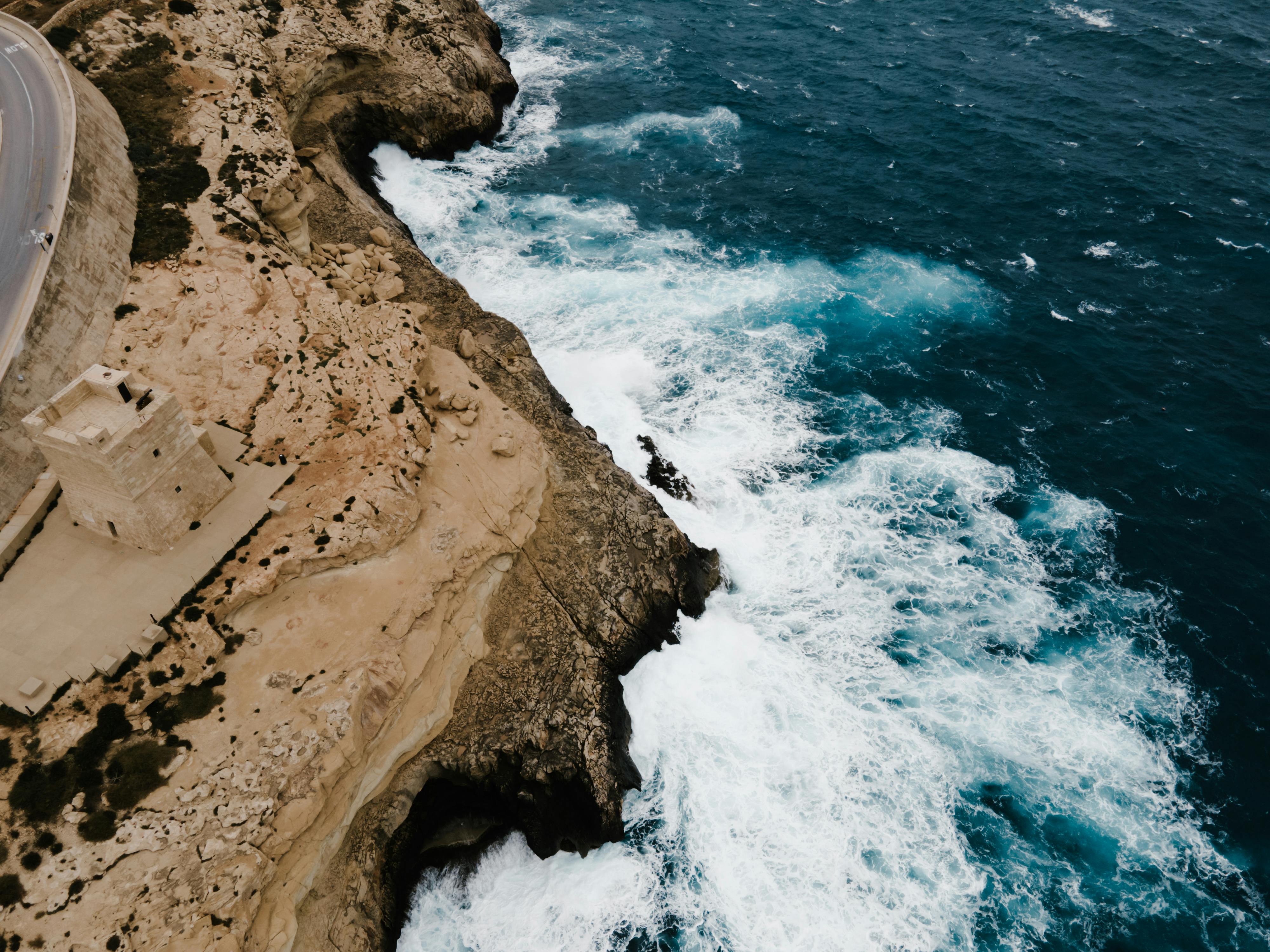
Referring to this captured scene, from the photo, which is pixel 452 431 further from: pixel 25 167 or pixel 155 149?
pixel 155 149

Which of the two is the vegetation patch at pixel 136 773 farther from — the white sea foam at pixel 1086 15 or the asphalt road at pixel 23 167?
the white sea foam at pixel 1086 15

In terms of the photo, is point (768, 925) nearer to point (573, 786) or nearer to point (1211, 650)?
point (573, 786)

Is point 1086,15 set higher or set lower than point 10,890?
higher

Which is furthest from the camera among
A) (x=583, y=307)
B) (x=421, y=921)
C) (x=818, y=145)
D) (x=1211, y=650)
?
(x=818, y=145)

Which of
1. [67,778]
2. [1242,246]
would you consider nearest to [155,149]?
[67,778]

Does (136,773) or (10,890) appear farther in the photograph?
(136,773)

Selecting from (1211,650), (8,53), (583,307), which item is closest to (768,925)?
(1211,650)

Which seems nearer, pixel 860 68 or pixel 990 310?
pixel 990 310
